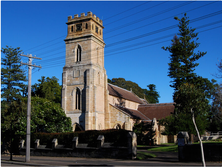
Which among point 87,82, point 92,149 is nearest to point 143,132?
point 87,82

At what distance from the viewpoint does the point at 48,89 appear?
57656mm

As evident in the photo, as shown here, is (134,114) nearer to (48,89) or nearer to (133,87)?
(48,89)

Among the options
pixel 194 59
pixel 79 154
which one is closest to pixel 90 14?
pixel 194 59

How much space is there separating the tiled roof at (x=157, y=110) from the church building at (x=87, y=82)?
269 inches

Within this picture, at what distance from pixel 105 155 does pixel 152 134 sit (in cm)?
2011

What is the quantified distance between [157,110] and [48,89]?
88.9ft

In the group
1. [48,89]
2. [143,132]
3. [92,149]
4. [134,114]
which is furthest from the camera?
[48,89]

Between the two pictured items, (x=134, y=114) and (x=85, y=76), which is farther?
(x=134, y=114)

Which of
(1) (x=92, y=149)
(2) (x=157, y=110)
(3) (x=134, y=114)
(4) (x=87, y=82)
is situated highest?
(4) (x=87, y=82)

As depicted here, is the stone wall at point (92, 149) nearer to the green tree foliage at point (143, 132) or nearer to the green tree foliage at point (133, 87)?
the green tree foliage at point (143, 132)

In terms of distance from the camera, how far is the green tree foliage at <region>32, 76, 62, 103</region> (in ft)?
188

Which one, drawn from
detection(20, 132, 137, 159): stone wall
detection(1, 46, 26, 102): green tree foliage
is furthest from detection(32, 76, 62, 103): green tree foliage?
detection(20, 132, 137, 159): stone wall

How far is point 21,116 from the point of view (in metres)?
28.9

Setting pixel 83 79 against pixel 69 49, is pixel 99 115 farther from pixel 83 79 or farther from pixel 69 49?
pixel 69 49
